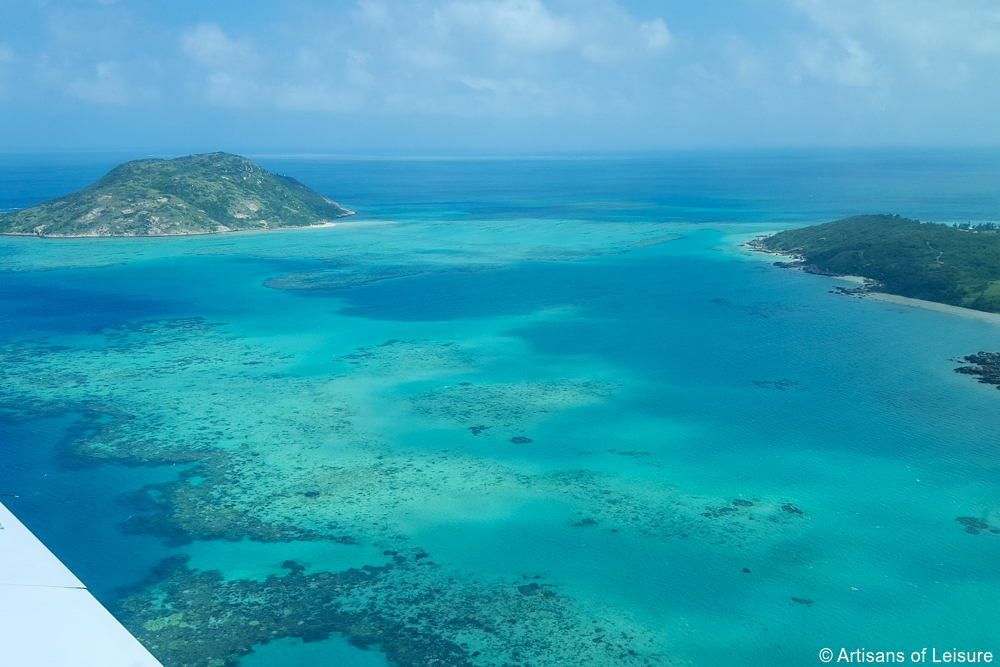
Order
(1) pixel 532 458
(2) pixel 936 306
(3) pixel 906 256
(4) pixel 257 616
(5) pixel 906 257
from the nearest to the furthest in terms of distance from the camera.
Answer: (4) pixel 257 616 → (1) pixel 532 458 → (2) pixel 936 306 → (5) pixel 906 257 → (3) pixel 906 256

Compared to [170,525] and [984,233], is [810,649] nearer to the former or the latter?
[170,525]

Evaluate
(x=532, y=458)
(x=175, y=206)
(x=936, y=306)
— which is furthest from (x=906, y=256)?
(x=175, y=206)

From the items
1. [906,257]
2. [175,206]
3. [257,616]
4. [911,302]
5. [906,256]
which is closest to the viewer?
[257,616]

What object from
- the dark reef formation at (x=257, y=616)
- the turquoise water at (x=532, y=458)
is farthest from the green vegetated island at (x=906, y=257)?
the dark reef formation at (x=257, y=616)

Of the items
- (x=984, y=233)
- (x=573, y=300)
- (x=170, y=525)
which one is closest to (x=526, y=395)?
(x=170, y=525)

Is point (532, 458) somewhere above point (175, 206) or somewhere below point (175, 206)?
below

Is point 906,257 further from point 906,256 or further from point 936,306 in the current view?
point 936,306

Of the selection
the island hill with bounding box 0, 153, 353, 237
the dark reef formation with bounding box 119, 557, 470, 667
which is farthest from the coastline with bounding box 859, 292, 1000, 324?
the island hill with bounding box 0, 153, 353, 237

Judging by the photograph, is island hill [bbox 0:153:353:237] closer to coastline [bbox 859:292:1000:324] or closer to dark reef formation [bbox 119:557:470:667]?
coastline [bbox 859:292:1000:324]
